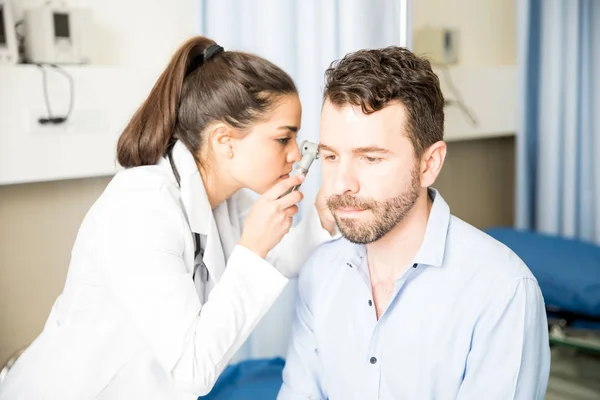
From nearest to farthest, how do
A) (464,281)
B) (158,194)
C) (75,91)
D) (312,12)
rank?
(464,281) → (158,194) → (312,12) → (75,91)

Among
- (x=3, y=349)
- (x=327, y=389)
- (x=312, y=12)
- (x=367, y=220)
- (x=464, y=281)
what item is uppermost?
(x=312, y=12)

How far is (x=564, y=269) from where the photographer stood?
2061mm

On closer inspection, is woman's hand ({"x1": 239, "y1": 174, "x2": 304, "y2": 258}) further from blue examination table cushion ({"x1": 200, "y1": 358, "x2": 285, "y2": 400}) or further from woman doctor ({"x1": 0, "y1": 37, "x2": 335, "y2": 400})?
blue examination table cushion ({"x1": 200, "y1": 358, "x2": 285, "y2": 400})

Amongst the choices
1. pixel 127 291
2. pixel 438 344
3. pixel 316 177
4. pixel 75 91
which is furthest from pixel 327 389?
pixel 75 91

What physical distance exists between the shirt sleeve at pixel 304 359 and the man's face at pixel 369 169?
23 cm

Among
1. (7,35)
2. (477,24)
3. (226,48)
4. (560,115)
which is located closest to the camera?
(7,35)

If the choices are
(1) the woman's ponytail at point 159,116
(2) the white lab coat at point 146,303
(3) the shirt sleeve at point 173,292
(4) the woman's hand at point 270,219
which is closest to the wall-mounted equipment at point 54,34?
(1) the woman's ponytail at point 159,116

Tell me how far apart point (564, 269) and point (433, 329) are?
1.14m

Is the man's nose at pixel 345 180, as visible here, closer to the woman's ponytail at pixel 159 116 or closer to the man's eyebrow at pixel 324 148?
the man's eyebrow at pixel 324 148

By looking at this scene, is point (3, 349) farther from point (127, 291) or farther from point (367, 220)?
point (367, 220)

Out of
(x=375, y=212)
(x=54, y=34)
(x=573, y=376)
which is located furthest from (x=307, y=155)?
(x=573, y=376)

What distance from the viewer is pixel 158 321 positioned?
1.12m

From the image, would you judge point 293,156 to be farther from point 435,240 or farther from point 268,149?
point 435,240

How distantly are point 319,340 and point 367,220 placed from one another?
11.1 inches
